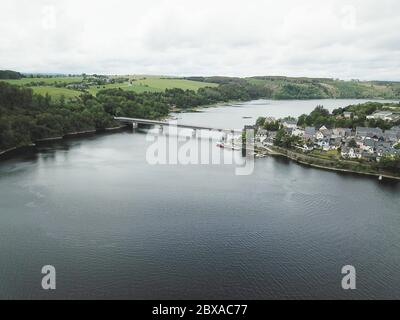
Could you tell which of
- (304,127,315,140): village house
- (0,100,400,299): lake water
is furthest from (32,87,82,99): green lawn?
(304,127,315,140): village house

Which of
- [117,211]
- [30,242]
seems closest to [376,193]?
[117,211]

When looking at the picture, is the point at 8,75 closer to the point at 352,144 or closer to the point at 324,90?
the point at 352,144

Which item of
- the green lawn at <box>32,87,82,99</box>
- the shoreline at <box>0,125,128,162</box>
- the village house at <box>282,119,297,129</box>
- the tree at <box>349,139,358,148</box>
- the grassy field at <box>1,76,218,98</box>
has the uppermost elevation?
the grassy field at <box>1,76,218,98</box>

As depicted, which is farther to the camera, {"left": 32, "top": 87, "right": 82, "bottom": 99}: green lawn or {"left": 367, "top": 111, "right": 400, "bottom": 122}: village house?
{"left": 32, "top": 87, "right": 82, "bottom": 99}: green lawn

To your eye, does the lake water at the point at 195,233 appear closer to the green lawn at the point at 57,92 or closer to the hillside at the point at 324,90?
the green lawn at the point at 57,92

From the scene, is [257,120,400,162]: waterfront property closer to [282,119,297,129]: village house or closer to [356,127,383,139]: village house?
[356,127,383,139]: village house

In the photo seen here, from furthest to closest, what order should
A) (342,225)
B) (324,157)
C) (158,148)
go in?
(158,148) < (324,157) < (342,225)

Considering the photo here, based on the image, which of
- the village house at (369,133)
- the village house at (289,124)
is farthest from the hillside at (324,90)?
the village house at (369,133)

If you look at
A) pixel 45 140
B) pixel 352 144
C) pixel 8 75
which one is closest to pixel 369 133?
pixel 352 144

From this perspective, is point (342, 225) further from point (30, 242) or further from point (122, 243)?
point (30, 242)
